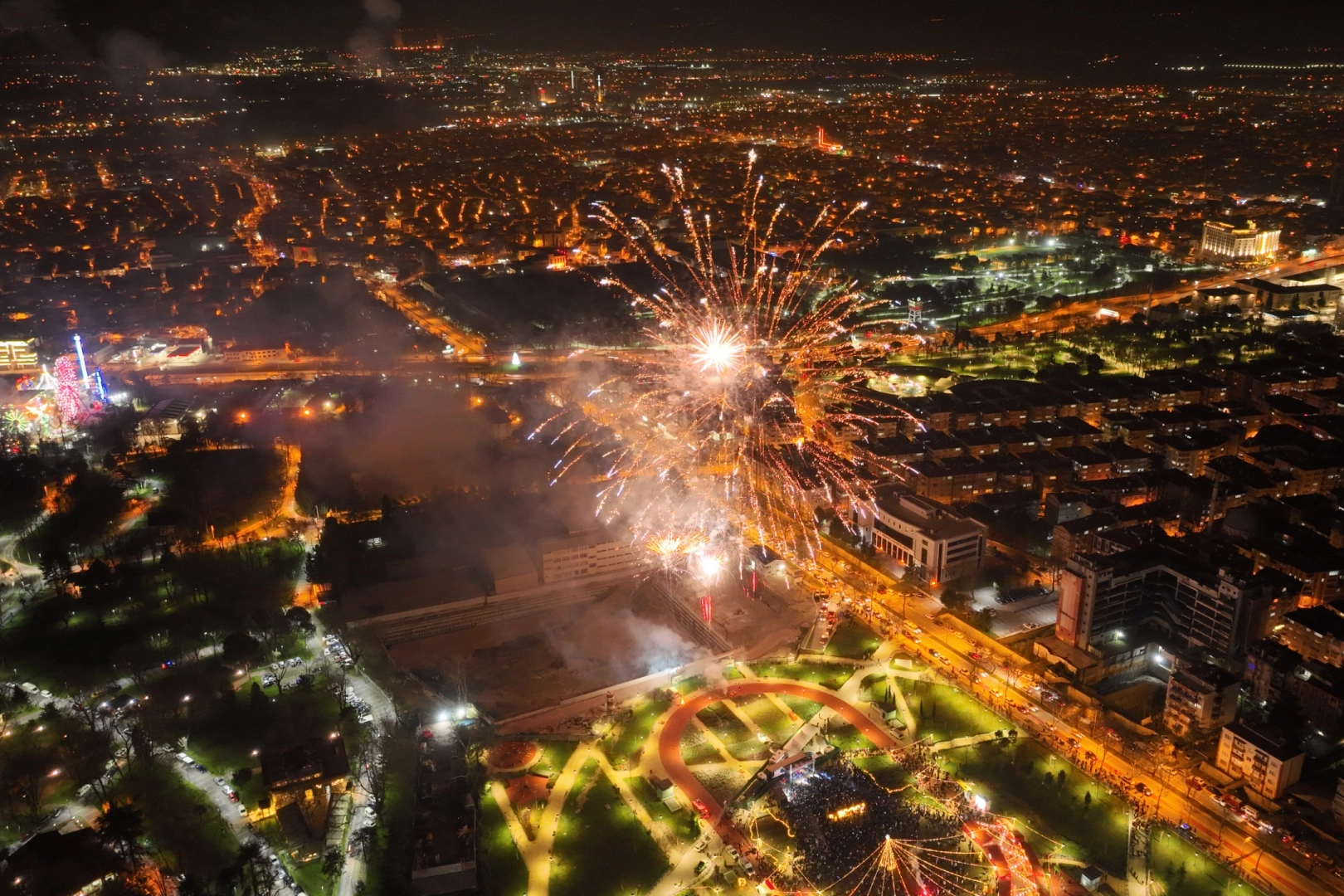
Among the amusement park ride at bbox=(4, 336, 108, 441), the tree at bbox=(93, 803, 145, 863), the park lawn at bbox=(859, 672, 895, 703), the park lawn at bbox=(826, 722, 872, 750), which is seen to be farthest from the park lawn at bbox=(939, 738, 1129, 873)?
the amusement park ride at bbox=(4, 336, 108, 441)

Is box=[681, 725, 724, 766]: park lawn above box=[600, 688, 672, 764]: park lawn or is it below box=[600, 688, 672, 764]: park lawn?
below

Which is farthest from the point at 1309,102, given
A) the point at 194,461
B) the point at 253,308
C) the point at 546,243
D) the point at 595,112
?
the point at 194,461

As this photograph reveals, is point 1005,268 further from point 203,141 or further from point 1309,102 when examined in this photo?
point 1309,102

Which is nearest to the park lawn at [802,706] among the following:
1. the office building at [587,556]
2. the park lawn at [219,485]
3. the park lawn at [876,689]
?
the park lawn at [876,689]

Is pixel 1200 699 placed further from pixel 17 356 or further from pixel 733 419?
pixel 17 356

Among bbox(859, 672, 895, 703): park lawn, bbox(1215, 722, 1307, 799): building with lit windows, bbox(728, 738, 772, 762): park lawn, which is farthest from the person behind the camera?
bbox(859, 672, 895, 703): park lawn

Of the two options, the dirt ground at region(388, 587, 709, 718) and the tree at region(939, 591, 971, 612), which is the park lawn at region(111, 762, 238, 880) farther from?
the tree at region(939, 591, 971, 612)

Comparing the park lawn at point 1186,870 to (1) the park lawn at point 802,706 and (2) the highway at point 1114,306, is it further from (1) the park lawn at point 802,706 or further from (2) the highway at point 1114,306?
(2) the highway at point 1114,306
